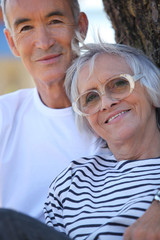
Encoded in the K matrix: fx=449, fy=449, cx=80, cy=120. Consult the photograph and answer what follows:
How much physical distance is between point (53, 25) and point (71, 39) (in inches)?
7.1

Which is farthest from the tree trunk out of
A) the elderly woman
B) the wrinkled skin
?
the wrinkled skin

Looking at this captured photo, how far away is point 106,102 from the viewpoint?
9.71 feet

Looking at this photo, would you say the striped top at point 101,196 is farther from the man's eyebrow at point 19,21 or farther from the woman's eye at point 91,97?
the man's eyebrow at point 19,21

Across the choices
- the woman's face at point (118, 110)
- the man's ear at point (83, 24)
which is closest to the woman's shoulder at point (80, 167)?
the woman's face at point (118, 110)

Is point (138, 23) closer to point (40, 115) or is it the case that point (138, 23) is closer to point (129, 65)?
point (129, 65)

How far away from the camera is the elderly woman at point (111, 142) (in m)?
2.70

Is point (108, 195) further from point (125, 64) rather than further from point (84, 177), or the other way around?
point (125, 64)

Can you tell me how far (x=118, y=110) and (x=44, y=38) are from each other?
952 millimetres

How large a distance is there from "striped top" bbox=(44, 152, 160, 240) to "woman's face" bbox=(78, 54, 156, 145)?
0.67 ft

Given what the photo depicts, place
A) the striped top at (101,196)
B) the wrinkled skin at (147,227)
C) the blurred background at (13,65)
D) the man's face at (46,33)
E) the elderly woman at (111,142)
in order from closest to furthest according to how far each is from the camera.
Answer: the wrinkled skin at (147,227)
the striped top at (101,196)
the elderly woman at (111,142)
the man's face at (46,33)
the blurred background at (13,65)

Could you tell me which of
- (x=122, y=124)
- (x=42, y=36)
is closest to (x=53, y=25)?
(x=42, y=36)

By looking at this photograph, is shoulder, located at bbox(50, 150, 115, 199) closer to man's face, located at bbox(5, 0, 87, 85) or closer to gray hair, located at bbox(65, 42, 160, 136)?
gray hair, located at bbox(65, 42, 160, 136)

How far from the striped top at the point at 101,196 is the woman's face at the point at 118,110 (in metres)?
0.21

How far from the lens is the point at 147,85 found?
2.96m
